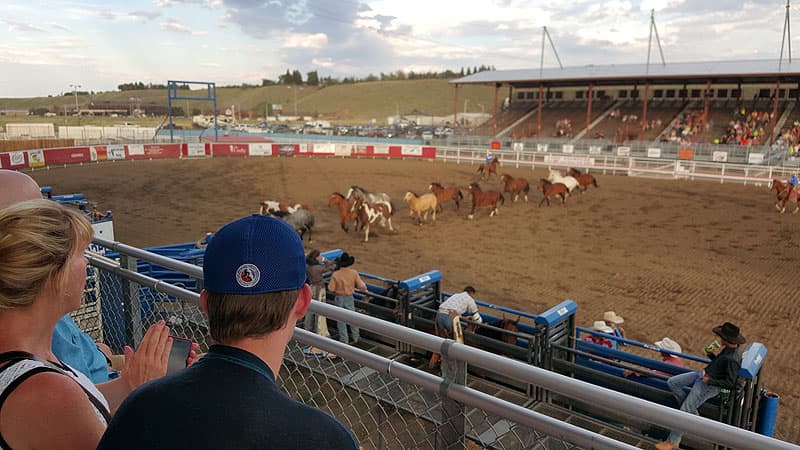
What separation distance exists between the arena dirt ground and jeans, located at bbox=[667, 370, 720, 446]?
1.75m

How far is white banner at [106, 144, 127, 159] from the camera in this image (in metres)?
34.9

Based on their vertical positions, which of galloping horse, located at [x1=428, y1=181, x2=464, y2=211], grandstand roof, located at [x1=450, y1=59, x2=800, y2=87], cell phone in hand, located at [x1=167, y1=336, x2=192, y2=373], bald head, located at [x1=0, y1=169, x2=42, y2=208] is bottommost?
galloping horse, located at [x1=428, y1=181, x2=464, y2=211]

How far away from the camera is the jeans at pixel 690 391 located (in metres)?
5.41

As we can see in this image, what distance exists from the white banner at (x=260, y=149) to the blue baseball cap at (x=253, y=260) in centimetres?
3933

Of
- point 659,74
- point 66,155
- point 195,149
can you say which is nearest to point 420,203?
point 66,155

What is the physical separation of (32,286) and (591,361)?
654 centimetres

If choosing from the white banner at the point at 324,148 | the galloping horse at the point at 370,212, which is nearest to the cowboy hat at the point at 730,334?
the galloping horse at the point at 370,212

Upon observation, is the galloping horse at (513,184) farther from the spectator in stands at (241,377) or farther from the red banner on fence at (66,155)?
the red banner on fence at (66,155)

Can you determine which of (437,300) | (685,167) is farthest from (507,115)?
(437,300)

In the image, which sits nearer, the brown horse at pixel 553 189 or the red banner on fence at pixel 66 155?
the brown horse at pixel 553 189

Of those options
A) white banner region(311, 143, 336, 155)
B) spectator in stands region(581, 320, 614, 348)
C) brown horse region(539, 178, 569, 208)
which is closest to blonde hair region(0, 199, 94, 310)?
spectator in stands region(581, 320, 614, 348)

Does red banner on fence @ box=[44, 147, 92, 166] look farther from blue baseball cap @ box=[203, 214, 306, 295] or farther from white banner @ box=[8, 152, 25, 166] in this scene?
blue baseball cap @ box=[203, 214, 306, 295]

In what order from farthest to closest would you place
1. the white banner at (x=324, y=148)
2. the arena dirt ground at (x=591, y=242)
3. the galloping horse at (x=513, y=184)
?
the white banner at (x=324, y=148), the galloping horse at (x=513, y=184), the arena dirt ground at (x=591, y=242)

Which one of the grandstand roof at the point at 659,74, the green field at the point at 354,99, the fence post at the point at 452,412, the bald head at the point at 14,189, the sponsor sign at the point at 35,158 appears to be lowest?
the sponsor sign at the point at 35,158
